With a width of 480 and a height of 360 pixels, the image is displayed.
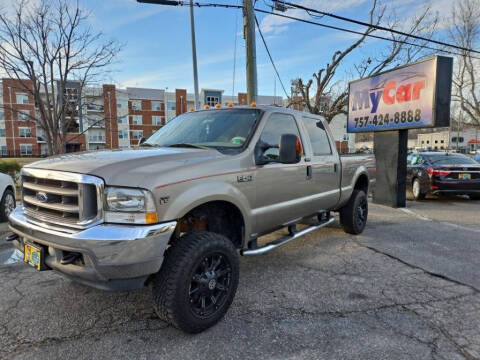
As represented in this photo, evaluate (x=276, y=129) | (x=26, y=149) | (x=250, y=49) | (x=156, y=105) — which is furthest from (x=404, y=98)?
(x=26, y=149)

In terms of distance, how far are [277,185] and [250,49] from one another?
21.7 feet

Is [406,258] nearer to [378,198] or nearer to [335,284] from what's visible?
[335,284]

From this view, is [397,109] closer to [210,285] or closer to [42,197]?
[210,285]

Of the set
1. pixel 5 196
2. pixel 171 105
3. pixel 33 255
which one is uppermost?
pixel 171 105

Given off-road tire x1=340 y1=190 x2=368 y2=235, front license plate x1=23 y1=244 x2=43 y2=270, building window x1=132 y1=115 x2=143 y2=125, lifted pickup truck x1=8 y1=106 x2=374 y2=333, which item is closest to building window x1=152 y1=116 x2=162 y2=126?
building window x1=132 y1=115 x2=143 y2=125

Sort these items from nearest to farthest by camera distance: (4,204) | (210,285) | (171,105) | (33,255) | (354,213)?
(33,255) → (210,285) → (354,213) → (4,204) → (171,105)

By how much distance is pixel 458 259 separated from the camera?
4520 millimetres

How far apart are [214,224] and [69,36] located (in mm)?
11583

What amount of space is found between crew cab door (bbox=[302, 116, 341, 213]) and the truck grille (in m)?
2.65

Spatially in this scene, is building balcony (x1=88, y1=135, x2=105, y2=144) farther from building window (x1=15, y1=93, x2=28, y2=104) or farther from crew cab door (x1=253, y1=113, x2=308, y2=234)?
crew cab door (x1=253, y1=113, x2=308, y2=234)

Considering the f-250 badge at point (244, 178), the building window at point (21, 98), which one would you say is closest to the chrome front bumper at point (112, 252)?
the f-250 badge at point (244, 178)

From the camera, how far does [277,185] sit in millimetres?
3611

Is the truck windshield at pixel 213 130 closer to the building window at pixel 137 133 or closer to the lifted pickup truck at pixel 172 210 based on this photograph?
the lifted pickup truck at pixel 172 210

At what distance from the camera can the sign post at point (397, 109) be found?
742 centimetres
